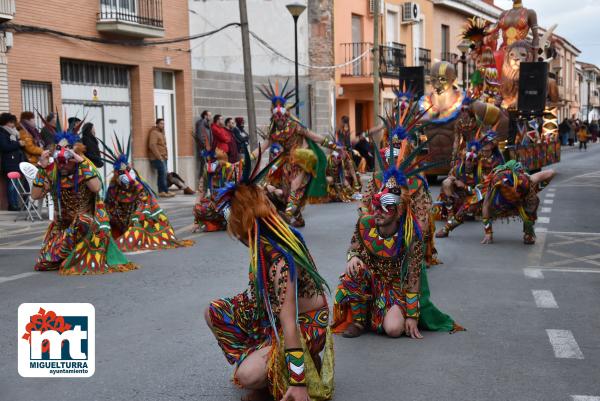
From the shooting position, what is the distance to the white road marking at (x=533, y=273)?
8203mm

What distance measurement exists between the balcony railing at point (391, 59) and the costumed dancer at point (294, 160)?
19.5 meters

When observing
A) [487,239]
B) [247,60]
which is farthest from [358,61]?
[487,239]

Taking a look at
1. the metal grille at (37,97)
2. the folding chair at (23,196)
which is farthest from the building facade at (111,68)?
the folding chair at (23,196)

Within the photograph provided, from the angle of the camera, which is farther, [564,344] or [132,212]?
[132,212]

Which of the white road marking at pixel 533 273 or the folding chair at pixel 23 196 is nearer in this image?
the white road marking at pixel 533 273

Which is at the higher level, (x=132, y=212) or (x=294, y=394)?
(x=132, y=212)

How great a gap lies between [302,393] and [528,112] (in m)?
15.9

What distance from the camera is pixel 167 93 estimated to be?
21062 mm

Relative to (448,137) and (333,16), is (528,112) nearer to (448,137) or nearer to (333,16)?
(448,137)

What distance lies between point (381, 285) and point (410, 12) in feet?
97.0

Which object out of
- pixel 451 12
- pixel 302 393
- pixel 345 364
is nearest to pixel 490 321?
pixel 345 364

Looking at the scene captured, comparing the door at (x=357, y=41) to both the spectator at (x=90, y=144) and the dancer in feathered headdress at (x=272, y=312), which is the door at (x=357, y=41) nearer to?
the spectator at (x=90, y=144)

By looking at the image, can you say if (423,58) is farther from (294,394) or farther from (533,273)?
(294,394)

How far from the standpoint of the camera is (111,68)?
18.9 metres
